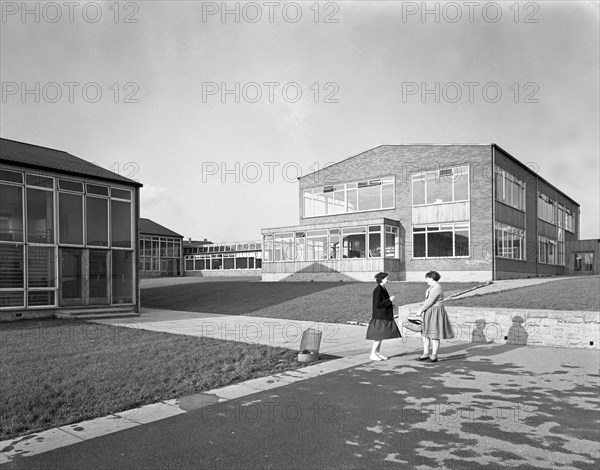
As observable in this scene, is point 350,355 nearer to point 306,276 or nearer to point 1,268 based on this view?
point 1,268

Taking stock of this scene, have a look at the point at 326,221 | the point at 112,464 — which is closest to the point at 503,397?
the point at 112,464

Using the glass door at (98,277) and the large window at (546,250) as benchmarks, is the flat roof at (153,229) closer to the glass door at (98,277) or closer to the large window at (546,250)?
the glass door at (98,277)

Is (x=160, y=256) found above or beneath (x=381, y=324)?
beneath

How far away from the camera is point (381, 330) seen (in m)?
9.54

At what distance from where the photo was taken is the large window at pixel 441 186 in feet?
97.0

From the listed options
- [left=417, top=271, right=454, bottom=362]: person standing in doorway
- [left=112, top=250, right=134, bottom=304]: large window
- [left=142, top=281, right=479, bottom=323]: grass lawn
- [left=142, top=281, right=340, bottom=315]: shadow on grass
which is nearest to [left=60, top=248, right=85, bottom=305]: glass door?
[left=112, top=250, right=134, bottom=304]: large window

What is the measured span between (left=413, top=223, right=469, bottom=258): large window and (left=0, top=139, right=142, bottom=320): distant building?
59.2 feet

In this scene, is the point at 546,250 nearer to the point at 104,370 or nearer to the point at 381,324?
the point at 381,324

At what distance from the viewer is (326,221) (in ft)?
118

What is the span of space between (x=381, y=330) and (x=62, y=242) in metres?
13.9

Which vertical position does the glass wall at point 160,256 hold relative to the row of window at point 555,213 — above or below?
below

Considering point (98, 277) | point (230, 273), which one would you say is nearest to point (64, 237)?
point (98, 277)

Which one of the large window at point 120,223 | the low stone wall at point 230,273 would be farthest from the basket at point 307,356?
the low stone wall at point 230,273

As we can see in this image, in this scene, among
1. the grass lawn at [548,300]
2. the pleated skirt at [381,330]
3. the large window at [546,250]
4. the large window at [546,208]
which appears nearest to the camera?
the pleated skirt at [381,330]
